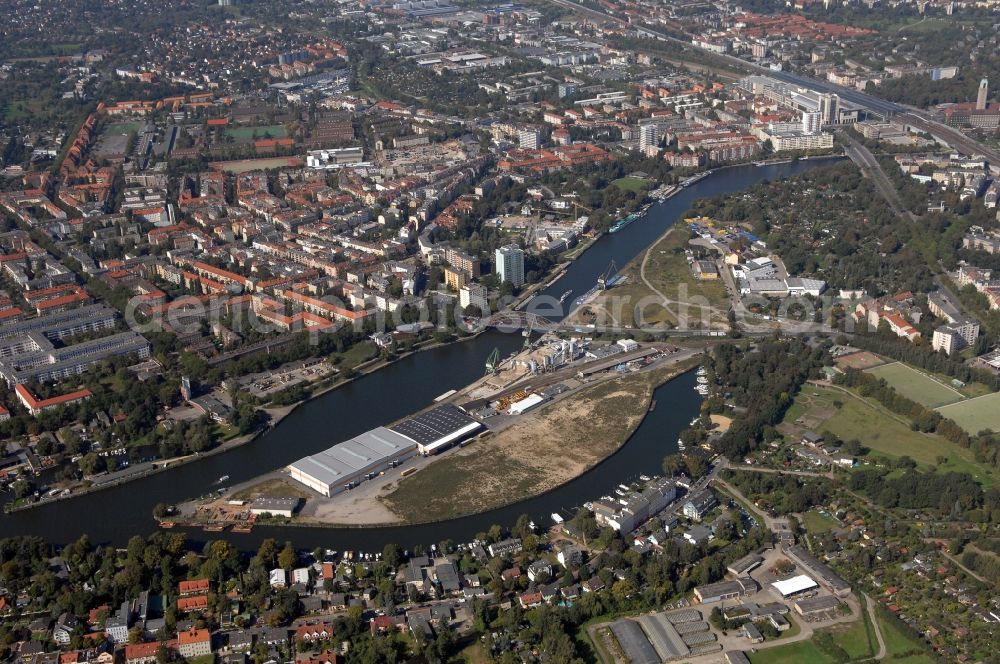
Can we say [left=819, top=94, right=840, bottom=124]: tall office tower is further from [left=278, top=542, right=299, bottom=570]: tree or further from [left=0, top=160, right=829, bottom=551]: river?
Answer: [left=278, top=542, right=299, bottom=570]: tree

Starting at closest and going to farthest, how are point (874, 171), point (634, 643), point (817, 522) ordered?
1. point (634, 643)
2. point (817, 522)
3. point (874, 171)

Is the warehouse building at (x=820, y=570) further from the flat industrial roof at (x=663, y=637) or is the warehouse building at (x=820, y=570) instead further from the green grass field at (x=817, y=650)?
the flat industrial roof at (x=663, y=637)

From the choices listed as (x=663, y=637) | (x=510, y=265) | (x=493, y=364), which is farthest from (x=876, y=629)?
(x=510, y=265)

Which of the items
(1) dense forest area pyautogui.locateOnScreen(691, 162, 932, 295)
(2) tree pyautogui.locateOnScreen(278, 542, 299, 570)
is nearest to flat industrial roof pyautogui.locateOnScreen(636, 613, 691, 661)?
(2) tree pyautogui.locateOnScreen(278, 542, 299, 570)

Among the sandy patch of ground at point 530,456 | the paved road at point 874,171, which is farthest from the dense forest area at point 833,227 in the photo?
the sandy patch of ground at point 530,456

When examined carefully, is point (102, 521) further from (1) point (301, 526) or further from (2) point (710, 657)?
(2) point (710, 657)

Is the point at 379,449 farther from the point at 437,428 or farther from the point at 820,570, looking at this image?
the point at 820,570
